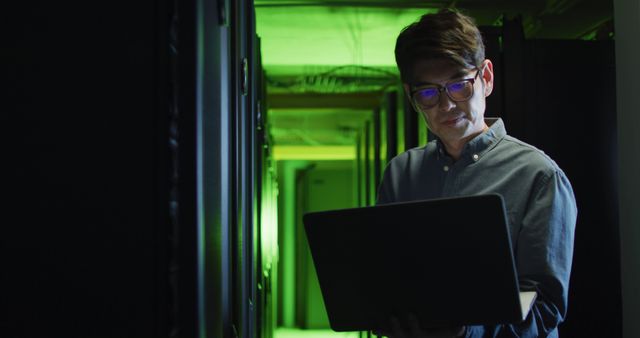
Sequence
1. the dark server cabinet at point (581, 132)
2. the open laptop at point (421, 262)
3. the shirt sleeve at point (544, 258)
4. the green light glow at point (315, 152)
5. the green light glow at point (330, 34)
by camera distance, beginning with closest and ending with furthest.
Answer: the open laptop at point (421, 262)
the shirt sleeve at point (544, 258)
the dark server cabinet at point (581, 132)
the green light glow at point (330, 34)
the green light glow at point (315, 152)

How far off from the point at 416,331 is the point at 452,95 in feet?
1.49

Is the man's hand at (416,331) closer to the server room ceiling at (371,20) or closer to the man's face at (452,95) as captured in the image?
the man's face at (452,95)

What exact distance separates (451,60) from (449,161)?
0.70ft

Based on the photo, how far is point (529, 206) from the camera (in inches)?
47.1

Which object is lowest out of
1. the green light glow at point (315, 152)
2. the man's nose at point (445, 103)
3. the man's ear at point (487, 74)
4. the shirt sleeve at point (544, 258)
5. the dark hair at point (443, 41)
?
the shirt sleeve at point (544, 258)

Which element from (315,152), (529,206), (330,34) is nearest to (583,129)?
(529,206)

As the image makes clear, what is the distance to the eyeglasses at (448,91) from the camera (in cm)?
126

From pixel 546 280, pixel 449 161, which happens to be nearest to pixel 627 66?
pixel 449 161

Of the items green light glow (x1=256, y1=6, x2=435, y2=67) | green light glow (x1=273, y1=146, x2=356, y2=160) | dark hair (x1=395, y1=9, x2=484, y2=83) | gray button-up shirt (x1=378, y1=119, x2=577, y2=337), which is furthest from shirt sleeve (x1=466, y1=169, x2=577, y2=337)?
green light glow (x1=273, y1=146, x2=356, y2=160)
